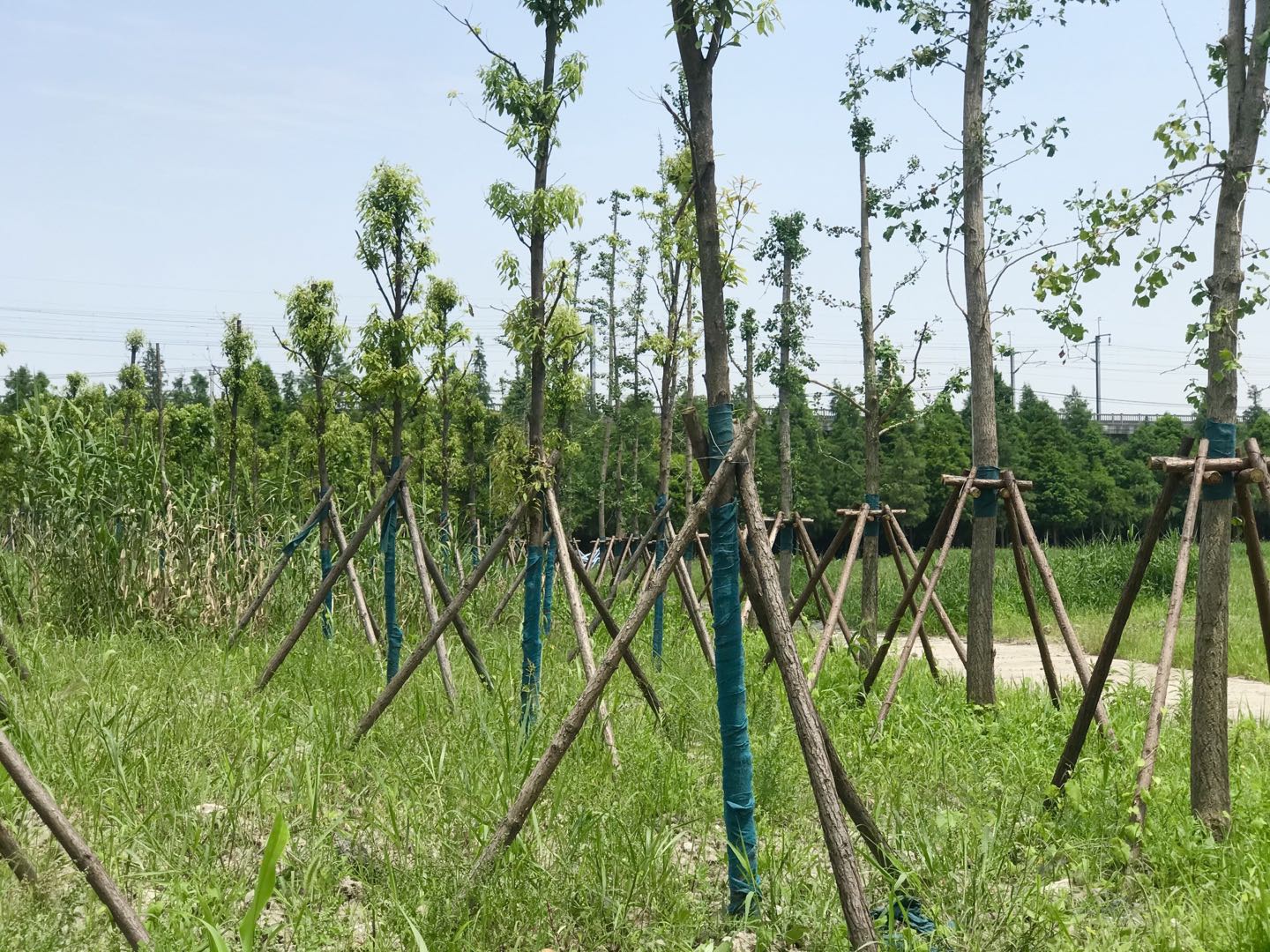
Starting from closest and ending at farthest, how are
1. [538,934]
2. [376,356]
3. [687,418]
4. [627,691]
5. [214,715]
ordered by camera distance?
[538,934] < [687,418] < [214,715] < [627,691] < [376,356]

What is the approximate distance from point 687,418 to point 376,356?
14.5 ft

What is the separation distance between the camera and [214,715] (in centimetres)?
529

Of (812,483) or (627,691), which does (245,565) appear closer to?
(627,691)

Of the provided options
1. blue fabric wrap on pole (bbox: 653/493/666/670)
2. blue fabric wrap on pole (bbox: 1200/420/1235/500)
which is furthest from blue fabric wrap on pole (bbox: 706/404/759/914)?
blue fabric wrap on pole (bbox: 653/493/666/670)

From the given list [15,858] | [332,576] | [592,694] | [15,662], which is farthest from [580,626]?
[15,662]

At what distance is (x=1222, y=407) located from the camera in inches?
177

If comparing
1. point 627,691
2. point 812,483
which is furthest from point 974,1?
point 812,483

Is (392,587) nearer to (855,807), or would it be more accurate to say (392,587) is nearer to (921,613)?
(921,613)

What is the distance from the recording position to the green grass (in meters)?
3.30

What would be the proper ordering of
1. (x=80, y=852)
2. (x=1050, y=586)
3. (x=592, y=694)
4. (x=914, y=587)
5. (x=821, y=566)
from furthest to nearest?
(x=821, y=566), (x=914, y=587), (x=1050, y=586), (x=592, y=694), (x=80, y=852)

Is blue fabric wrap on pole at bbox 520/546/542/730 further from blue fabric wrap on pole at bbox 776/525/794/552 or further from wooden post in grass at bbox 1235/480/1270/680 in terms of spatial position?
blue fabric wrap on pole at bbox 776/525/794/552

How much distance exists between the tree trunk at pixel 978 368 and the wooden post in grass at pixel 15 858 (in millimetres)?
5607

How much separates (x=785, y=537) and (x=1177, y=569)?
327 inches

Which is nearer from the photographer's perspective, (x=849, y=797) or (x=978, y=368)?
(x=849, y=797)
